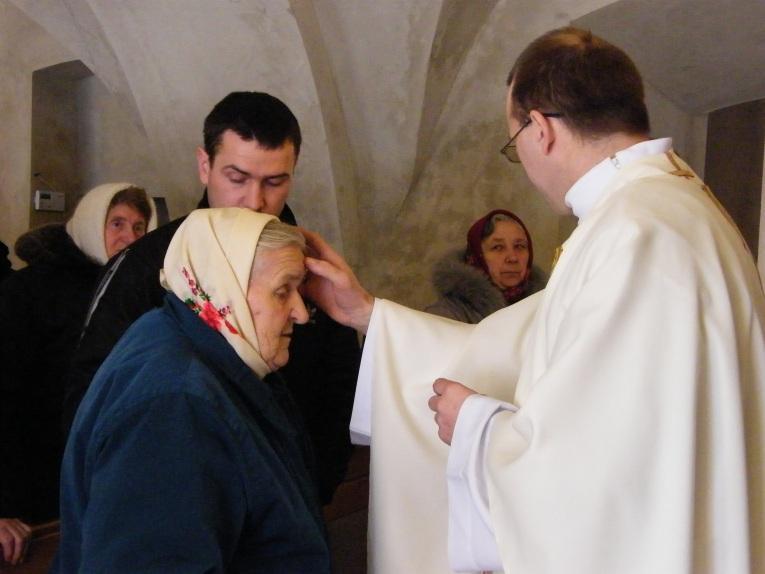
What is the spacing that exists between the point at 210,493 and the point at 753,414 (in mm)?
1078

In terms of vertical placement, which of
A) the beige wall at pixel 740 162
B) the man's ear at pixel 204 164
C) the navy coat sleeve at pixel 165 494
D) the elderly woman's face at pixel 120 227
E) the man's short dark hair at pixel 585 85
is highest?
the beige wall at pixel 740 162

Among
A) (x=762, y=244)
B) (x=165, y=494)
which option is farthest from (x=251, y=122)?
(x=762, y=244)

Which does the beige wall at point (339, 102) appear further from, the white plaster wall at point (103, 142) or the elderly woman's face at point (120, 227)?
the elderly woman's face at point (120, 227)

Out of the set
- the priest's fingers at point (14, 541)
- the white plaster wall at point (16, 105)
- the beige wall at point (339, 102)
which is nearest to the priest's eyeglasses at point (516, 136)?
the priest's fingers at point (14, 541)

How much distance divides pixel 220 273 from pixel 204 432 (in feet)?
1.31

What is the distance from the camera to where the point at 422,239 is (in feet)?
18.0

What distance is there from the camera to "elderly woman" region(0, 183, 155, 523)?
273 centimetres

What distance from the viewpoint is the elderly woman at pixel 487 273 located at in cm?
372

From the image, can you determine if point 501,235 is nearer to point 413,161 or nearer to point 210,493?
point 413,161

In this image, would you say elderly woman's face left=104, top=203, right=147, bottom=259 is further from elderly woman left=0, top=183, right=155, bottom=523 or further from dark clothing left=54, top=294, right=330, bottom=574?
dark clothing left=54, top=294, right=330, bottom=574

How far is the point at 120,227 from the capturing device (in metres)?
3.16

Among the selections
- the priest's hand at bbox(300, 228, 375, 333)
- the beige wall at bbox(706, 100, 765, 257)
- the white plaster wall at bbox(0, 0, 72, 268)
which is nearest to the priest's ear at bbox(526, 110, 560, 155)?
the priest's hand at bbox(300, 228, 375, 333)

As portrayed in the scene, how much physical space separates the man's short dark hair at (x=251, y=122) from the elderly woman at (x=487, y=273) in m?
1.50

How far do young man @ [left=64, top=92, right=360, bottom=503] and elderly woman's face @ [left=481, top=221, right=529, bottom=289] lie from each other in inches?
56.1
